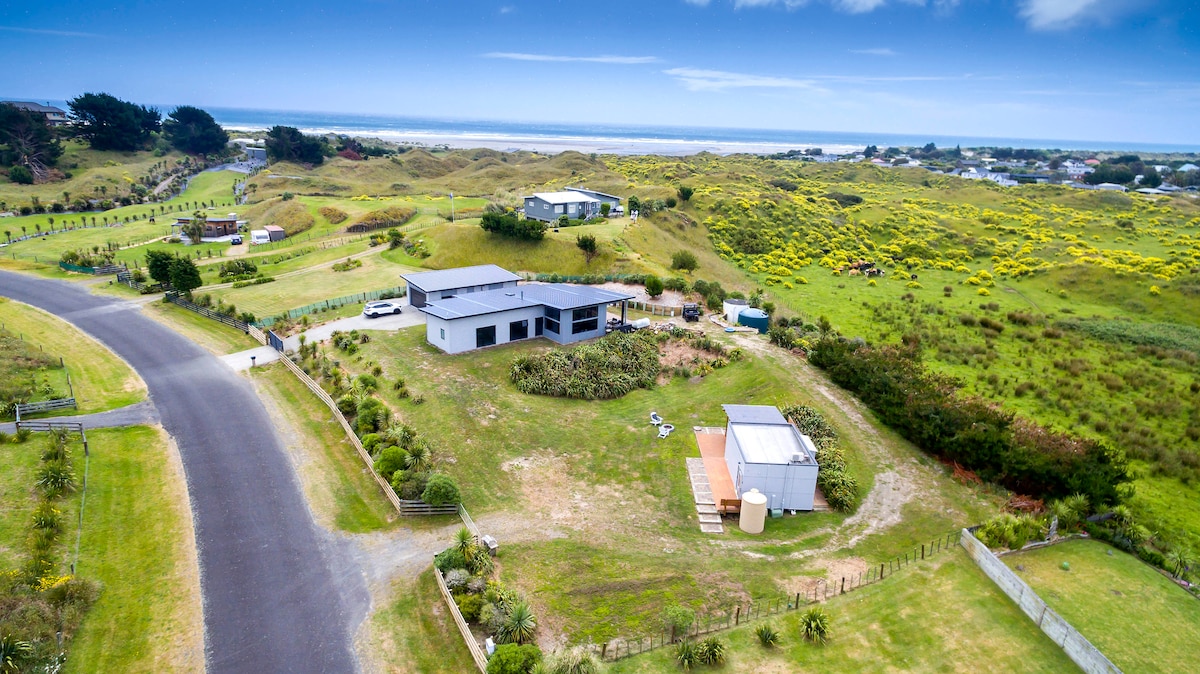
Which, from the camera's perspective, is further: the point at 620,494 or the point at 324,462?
the point at 324,462

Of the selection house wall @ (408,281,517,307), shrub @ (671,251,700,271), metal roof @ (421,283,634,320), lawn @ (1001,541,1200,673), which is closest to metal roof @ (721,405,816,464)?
lawn @ (1001,541,1200,673)

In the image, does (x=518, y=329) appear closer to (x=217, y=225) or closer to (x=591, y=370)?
(x=591, y=370)

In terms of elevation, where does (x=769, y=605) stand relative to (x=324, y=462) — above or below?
above

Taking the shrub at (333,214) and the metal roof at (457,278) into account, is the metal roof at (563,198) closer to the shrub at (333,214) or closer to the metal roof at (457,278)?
the metal roof at (457,278)

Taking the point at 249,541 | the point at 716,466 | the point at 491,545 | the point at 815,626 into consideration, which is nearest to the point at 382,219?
the point at 249,541

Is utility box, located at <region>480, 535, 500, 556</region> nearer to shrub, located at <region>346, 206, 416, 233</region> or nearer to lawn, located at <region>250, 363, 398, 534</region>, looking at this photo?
lawn, located at <region>250, 363, 398, 534</region>

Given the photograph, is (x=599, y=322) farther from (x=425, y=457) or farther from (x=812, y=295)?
(x=812, y=295)
